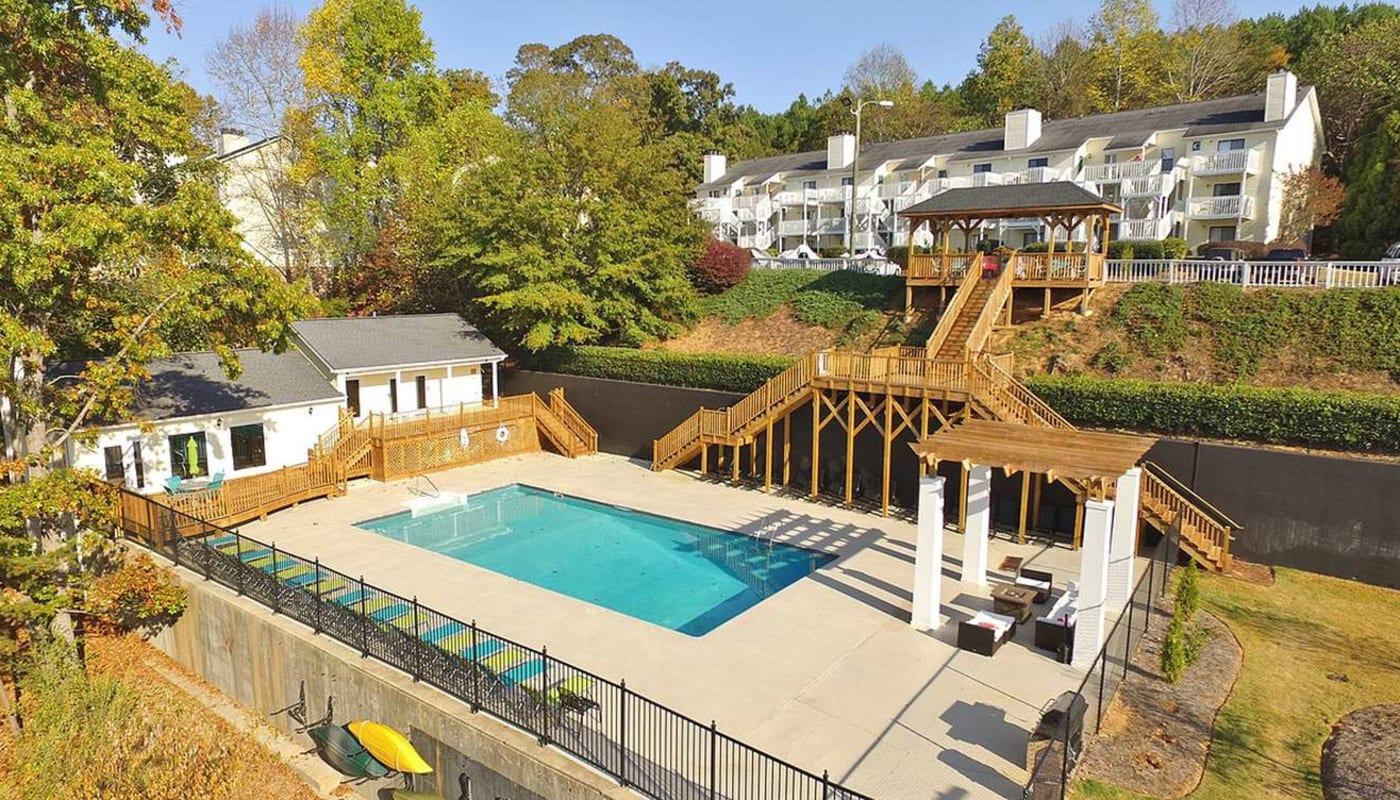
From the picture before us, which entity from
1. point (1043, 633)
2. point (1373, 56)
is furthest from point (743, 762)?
point (1373, 56)

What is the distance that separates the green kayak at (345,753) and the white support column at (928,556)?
27.9ft

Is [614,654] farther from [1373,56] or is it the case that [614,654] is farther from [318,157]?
[1373,56]

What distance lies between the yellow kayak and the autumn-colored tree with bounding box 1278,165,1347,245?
37.1 m

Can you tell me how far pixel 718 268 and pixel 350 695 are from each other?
2150cm

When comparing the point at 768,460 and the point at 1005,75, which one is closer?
the point at 768,460

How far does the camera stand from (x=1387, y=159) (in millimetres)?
30406

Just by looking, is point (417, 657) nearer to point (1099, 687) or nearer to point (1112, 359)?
point (1099, 687)

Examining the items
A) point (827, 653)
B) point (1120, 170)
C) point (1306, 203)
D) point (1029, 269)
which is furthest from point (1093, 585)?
point (1306, 203)

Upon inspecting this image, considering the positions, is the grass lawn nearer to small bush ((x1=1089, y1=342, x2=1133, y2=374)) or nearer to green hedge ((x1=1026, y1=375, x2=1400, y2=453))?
green hedge ((x1=1026, y1=375, x2=1400, y2=453))

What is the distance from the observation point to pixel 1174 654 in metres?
10.9

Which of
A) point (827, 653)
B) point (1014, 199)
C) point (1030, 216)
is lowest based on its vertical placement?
point (827, 653)

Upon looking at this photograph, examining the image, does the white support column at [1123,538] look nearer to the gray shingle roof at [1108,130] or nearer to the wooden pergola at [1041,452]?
the wooden pergola at [1041,452]

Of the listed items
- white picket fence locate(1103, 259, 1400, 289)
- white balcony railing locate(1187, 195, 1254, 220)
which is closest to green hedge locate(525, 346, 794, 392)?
white picket fence locate(1103, 259, 1400, 289)

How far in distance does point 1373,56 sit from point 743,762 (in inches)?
1801
